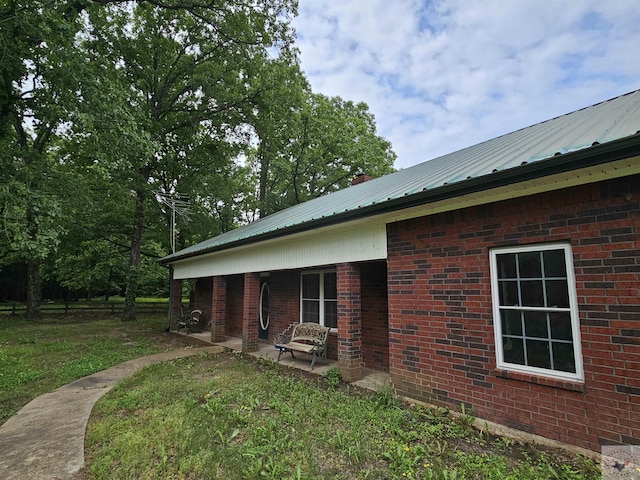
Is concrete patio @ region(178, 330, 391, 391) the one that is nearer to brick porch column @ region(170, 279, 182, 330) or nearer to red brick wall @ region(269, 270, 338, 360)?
red brick wall @ region(269, 270, 338, 360)

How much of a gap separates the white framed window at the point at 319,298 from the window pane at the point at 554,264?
15.2ft

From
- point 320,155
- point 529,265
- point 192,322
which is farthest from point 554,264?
point 320,155

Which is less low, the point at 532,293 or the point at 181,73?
the point at 181,73

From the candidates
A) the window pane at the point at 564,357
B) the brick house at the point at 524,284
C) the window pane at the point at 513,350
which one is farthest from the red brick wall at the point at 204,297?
the window pane at the point at 564,357

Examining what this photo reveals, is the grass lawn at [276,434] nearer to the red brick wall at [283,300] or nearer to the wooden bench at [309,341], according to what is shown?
the wooden bench at [309,341]

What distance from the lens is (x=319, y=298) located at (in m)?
8.67

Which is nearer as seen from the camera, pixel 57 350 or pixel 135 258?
pixel 57 350

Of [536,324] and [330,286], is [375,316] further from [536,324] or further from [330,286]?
[536,324]

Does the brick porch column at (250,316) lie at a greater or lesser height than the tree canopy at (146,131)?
lesser

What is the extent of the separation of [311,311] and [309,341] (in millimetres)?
1040

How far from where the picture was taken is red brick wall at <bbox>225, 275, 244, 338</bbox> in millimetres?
12312

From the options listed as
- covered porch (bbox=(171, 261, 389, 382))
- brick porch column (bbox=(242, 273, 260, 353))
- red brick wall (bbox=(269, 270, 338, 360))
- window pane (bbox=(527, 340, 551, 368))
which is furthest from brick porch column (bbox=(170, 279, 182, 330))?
window pane (bbox=(527, 340, 551, 368))

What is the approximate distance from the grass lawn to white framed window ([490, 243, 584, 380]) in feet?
2.98

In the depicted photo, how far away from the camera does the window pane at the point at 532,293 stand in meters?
4.01
